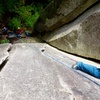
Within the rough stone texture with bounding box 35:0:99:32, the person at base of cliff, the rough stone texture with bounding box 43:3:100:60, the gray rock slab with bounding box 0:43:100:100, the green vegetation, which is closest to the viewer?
the gray rock slab with bounding box 0:43:100:100

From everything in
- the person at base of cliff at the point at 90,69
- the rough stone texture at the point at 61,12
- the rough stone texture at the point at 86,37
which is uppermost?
the rough stone texture at the point at 61,12

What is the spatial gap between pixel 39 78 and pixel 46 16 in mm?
5402

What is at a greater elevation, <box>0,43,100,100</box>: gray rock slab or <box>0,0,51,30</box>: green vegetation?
<box>0,0,51,30</box>: green vegetation

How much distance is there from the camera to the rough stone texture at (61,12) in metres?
6.08

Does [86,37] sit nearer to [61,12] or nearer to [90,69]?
[90,69]

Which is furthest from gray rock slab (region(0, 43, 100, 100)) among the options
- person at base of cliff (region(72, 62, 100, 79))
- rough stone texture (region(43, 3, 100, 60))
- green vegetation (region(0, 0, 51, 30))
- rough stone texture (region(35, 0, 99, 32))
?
green vegetation (region(0, 0, 51, 30))

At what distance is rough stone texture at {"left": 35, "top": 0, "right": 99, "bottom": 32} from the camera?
608cm

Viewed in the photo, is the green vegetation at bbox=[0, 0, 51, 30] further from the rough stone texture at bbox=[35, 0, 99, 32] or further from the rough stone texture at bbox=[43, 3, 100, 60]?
the rough stone texture at bbox=[43, 3, 100, 60]

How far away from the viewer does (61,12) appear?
6898 millimetres

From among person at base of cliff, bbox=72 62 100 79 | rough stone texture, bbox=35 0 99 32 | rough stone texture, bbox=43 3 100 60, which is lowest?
person at base of cliff, bbox=72 62 100 79

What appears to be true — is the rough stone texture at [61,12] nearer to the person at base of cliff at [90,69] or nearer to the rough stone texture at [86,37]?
the rough stone texture at [86,37]

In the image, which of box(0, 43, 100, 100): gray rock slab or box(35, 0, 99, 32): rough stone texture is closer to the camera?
box(0, 43, 100, 100): gray rock slab

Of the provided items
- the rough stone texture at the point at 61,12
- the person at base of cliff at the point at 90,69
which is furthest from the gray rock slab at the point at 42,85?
the rough stone texture at the point at 61,12

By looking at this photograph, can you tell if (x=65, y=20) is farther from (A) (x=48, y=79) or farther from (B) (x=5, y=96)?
(B) (x=5, y=96)
